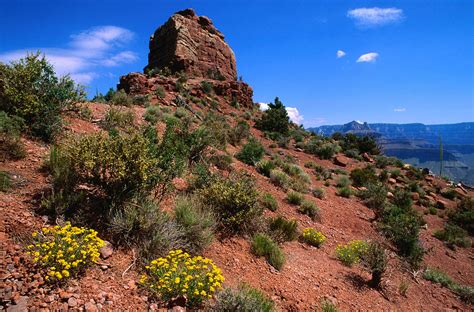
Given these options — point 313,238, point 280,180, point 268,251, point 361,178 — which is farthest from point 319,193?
point 268,251

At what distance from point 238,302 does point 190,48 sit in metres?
31.0

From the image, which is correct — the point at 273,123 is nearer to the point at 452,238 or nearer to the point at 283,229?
the point at 452,238

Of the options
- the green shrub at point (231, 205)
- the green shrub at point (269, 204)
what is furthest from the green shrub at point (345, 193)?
the green shrub at point (231, 205)

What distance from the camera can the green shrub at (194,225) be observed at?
15.8 feet

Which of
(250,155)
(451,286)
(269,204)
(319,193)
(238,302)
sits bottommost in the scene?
(451,286)

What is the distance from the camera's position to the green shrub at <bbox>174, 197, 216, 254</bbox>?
482 centimetres

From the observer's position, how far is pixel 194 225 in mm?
4949

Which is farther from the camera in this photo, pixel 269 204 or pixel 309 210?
pixel 309 210

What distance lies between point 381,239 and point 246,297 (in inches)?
286

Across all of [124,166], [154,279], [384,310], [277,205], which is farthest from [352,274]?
[124,166]

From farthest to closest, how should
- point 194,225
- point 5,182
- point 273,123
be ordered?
point 273,123
point 194,225
point 5,182

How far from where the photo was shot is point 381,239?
30.1ft

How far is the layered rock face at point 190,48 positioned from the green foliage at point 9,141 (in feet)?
81.3

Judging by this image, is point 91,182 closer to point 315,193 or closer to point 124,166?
point 124,166
